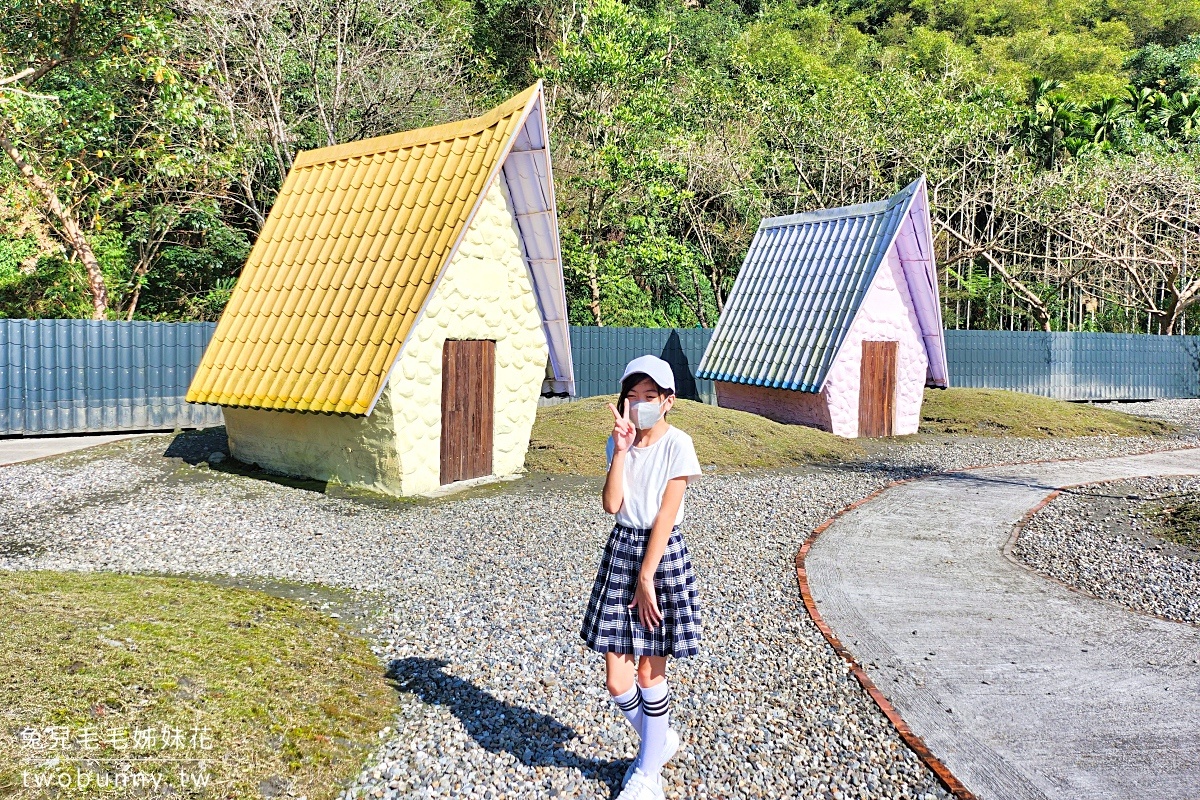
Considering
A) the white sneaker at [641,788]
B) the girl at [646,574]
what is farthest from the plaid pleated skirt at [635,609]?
the white sneaker at [641,788]

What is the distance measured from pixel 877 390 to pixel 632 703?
14.5m

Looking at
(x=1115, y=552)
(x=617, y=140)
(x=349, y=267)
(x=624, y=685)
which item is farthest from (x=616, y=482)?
(x=617, y=140)

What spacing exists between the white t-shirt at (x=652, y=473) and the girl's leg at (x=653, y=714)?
2.04 feet

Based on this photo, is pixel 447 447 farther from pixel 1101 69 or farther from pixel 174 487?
pixel 1101 69

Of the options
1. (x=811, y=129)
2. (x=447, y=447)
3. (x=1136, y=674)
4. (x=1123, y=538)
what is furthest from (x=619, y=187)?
(x=1136, y=674)

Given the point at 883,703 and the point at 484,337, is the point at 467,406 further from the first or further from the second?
the point at 883,703

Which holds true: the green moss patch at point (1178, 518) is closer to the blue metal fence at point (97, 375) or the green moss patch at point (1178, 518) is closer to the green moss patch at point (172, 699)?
the green moss patch at point (172, 699)

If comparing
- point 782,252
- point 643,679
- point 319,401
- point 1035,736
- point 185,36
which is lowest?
point 1035,736

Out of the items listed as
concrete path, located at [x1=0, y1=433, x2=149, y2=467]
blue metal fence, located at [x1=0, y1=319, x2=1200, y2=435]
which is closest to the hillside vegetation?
blue metal fence, located at [x1=0, y1=319, x2=1200, y2=435]

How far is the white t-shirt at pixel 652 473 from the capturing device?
152 inches

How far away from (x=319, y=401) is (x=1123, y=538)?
8.66m

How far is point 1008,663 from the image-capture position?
5719 millimetres

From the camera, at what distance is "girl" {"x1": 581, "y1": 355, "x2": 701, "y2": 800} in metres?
3.84

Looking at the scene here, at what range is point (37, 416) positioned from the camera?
15.9 metres
